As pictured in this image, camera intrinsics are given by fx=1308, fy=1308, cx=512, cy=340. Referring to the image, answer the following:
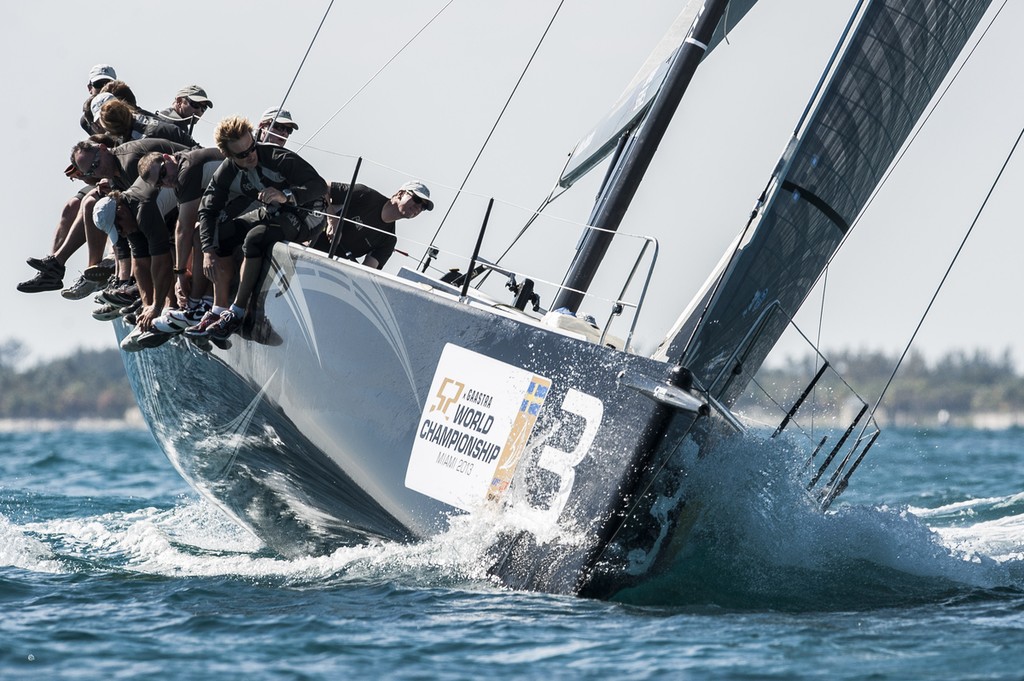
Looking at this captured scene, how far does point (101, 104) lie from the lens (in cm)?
642

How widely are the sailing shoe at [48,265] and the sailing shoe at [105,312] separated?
1.12ft

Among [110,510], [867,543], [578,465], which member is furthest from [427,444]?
[110,510]

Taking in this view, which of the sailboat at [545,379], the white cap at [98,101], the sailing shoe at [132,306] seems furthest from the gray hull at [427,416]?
the white cap at [98,101]

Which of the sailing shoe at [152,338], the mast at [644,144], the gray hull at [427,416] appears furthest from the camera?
the mast at [644,144]

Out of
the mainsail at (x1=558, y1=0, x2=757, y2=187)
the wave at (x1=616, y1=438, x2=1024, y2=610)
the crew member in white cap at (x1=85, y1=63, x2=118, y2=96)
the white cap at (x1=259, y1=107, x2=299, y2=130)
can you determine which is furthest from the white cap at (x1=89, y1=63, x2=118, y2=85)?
the wave at (x1=616, y1=438, x2=1024, y2=610)

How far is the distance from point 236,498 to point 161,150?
6.00 feet

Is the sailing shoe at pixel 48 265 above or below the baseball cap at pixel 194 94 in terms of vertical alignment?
below

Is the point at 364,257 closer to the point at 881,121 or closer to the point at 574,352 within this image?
the point at 574,352

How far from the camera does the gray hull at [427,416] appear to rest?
471 cm

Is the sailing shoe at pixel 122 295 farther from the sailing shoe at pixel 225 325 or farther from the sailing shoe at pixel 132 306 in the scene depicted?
the sailing shoe at pixel 225 325

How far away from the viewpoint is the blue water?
389 centimetres

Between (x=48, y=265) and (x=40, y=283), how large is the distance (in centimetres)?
10

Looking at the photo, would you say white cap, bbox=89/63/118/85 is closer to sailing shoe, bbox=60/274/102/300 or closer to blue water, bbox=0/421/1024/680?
sailing shoe, bbox=60/274/102/300

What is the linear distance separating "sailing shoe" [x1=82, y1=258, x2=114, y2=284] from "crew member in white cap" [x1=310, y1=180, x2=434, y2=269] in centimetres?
160
